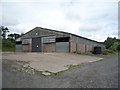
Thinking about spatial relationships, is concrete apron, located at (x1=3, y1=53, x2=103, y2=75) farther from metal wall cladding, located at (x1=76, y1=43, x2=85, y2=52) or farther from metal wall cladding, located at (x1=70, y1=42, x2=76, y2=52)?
metal wall cladding, located at (x1=76, y1=43, x2=85, y2=52)

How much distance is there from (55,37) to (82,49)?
6.84 metres

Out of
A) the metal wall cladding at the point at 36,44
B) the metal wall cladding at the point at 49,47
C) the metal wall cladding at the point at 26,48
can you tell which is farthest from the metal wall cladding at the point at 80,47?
the metal wall cladding at the point at 26,48

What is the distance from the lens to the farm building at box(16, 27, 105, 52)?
20.4 meters

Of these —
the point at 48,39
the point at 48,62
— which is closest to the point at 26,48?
the point at 48,39

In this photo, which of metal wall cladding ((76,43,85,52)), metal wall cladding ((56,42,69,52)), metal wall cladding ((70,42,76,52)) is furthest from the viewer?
metal wall cladding ((76,43,85,52))

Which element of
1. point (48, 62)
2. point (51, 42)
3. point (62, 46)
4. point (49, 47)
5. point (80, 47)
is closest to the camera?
point (48, 62)

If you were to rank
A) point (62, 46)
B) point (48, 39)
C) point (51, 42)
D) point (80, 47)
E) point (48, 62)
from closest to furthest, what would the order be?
point (48, 62), point (62, 46), point (51, 42), point (48, 39), point (80, 47)

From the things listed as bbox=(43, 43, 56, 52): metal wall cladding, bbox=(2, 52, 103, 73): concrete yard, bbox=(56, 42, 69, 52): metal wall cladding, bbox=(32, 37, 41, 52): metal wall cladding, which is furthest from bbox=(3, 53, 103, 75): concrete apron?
bbox=(32, 37, 41, 52): metal wall cladding

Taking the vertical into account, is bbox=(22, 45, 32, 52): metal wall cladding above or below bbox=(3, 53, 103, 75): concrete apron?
above

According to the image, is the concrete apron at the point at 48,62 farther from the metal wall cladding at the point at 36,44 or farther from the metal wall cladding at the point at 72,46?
the metal wall cladding at the point at 36,44

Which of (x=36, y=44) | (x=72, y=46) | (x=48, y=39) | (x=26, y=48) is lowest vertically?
(x=26, y=48)

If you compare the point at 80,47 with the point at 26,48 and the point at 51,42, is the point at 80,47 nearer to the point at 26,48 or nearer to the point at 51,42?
the point at 51,42

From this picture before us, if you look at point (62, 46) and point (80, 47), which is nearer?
point (62, 46)

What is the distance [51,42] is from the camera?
72.2 feet
